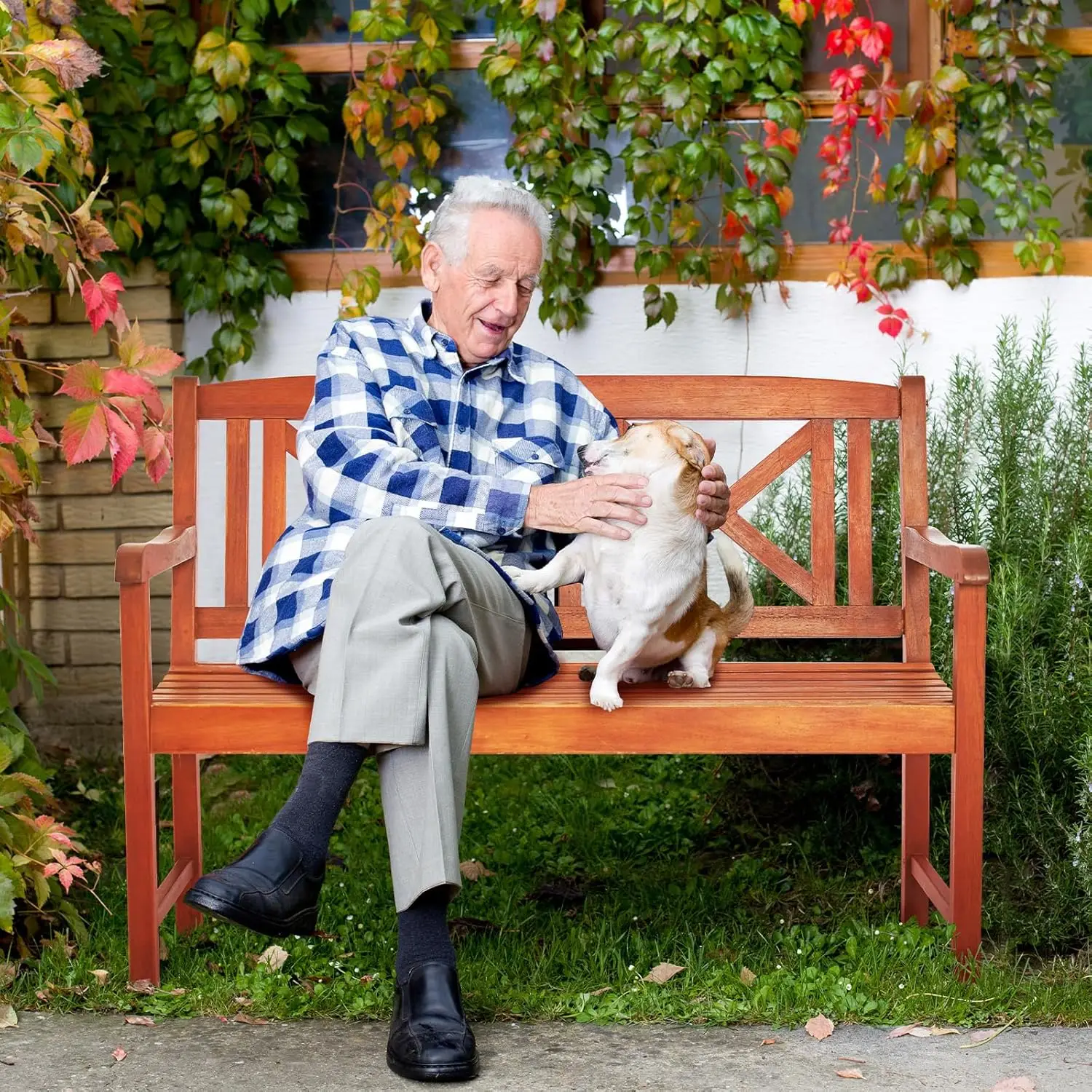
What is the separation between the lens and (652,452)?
2650 millimetres

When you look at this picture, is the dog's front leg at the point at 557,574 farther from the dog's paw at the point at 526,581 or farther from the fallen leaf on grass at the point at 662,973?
the fallen leaf on grass at the point at 662,973

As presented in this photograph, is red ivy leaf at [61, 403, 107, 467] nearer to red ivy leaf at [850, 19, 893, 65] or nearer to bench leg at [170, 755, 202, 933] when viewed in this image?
bench leg at [170, 755, 202, 933]

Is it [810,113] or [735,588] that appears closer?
[735,588]

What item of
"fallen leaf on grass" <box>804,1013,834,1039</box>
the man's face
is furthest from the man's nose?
"fallen leaf on grass" <box>804,1013,834,1039</box>

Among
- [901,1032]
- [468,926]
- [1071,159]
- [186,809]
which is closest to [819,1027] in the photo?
[901,1032]

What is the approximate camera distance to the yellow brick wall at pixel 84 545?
4508 millimetres

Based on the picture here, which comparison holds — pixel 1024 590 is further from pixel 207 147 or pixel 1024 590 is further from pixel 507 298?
pixel 207 147

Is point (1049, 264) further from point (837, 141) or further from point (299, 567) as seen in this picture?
point (299, 567)

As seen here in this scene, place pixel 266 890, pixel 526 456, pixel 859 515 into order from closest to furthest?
pixel 266 890, pixel 526 456, pixel 859 515

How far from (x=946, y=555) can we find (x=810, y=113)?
203 centimetres

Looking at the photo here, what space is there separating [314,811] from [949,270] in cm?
276

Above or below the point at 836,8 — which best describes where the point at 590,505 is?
below

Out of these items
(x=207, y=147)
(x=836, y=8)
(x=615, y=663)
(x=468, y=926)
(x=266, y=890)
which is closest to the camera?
(x=266, y=890)

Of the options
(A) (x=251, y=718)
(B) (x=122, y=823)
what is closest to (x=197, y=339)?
(B) (x=122, y=823)
